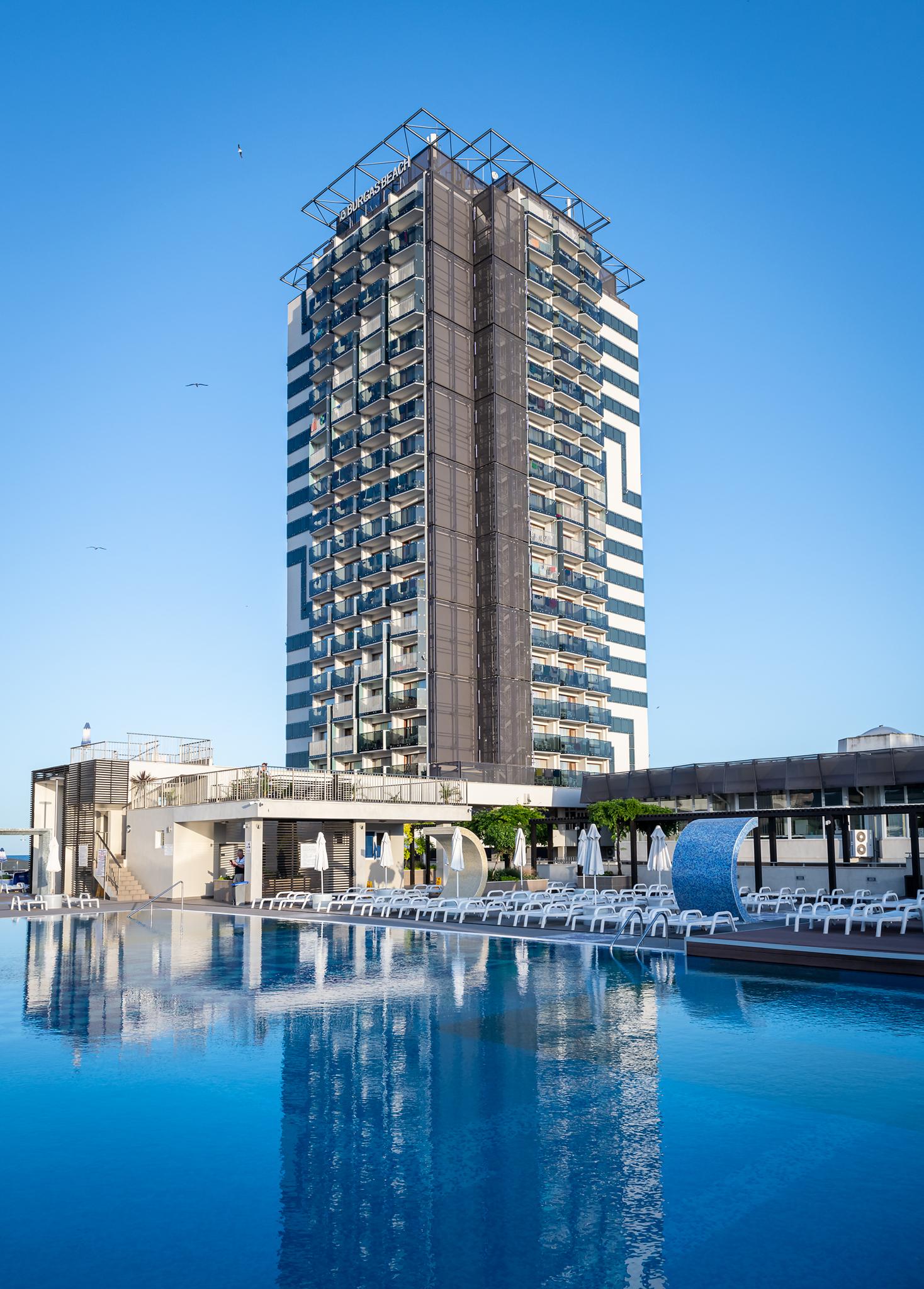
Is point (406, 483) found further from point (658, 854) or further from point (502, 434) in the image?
point (658, 854)

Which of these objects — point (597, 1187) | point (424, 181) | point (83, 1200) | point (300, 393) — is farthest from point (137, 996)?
point (300, 393)

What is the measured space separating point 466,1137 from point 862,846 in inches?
1231

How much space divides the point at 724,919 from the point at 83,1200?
51.0 ft

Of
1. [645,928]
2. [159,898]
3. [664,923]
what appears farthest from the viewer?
[159,898]

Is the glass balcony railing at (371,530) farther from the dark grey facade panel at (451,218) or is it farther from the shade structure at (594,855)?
the shade structure at (594,855)

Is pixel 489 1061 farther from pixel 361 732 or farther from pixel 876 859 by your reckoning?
pixel 361 732

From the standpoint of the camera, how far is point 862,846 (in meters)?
35.5

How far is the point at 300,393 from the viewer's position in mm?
68188

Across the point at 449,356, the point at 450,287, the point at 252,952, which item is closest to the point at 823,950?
the point at 252,952

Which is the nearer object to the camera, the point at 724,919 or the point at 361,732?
the point at 724,919

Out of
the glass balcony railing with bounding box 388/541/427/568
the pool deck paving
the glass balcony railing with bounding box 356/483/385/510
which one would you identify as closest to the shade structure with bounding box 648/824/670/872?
the pool deck paving

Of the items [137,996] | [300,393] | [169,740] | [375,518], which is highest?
[300,393]

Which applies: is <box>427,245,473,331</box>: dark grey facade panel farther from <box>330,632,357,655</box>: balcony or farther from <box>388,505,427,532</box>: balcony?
<box>330,632,357,655</box>: balcony

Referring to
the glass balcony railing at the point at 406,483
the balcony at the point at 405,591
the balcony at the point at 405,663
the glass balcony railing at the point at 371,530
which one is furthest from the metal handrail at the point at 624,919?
the glass balcony railing at the point at 371,530
